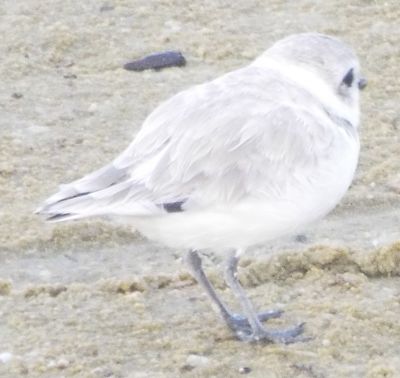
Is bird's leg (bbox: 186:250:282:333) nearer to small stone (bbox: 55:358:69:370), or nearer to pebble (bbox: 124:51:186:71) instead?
small stone (bbox: 55:358:69:370)

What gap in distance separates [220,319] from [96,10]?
301 cm

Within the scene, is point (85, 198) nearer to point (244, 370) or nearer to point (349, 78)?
point (244, 370)

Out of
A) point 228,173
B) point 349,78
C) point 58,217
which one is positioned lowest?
point 58,217

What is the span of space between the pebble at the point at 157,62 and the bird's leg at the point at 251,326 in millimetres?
2298

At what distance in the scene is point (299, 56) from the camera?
4.31m

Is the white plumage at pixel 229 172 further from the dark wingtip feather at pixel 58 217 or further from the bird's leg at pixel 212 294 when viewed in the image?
the bird's leg at pixel 212 294

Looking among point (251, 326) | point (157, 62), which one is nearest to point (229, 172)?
point (251, 326)

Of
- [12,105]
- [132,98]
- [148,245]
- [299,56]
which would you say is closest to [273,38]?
[132,98]

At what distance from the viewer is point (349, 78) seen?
4.35 meters

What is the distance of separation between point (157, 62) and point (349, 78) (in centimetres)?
223

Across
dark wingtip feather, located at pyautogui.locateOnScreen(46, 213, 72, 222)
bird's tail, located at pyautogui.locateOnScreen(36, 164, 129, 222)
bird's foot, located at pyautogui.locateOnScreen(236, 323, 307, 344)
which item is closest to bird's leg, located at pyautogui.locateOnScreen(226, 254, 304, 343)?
bird's foot, located at pyautogui.locateOnScreen(236, 323, 307, 344)

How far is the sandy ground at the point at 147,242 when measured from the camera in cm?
420

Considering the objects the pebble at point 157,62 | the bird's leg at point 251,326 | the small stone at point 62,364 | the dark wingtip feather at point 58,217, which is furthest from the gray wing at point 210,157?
the pebble at point 157,62

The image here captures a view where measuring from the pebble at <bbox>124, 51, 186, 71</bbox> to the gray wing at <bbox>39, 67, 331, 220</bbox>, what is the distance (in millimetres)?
2274
